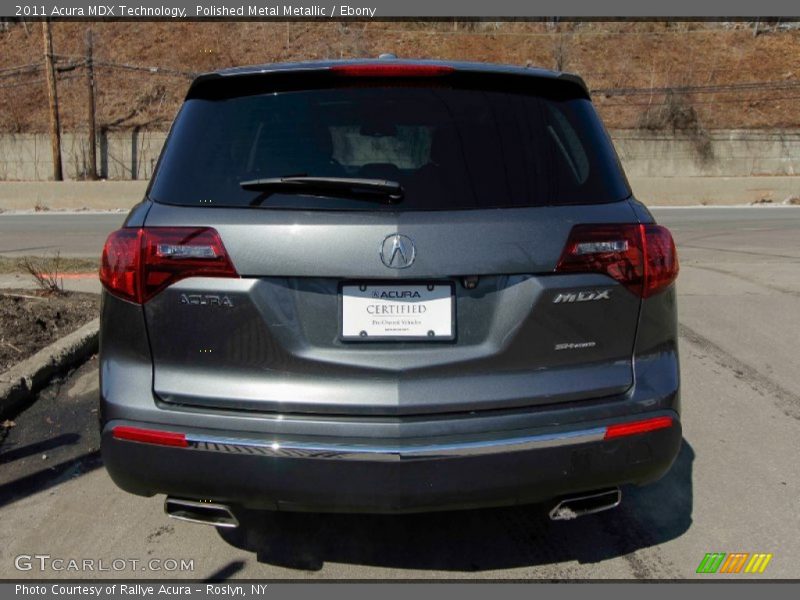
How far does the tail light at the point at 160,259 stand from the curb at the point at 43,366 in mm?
2402

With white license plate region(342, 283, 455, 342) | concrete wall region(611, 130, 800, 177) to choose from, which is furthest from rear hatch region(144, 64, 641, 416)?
concrete wall region(611, 130, 800, 177)

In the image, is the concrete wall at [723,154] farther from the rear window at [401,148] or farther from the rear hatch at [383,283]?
the rear hatch at [383,283]

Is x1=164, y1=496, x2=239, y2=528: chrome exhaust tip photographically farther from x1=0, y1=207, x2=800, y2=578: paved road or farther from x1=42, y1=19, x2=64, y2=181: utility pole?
x1=42, y1=19, x2=64, y2=181: utility pole

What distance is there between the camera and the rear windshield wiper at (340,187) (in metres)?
2.51

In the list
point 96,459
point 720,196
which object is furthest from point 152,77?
point 96,459

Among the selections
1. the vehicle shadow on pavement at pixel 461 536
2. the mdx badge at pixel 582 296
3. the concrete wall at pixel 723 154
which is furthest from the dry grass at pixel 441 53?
the mdx badge at pixel 582 296

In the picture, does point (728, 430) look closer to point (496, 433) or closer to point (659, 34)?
point (496, 433)

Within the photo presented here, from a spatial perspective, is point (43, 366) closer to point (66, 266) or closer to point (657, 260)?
point (657, 260)

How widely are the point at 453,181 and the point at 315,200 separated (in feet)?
1.54

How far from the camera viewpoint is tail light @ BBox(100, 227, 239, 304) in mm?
2484

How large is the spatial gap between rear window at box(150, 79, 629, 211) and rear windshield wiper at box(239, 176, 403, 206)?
2 centimetres

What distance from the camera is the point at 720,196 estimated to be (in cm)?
2425

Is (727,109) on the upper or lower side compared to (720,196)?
upper

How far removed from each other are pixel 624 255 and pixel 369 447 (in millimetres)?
1083
